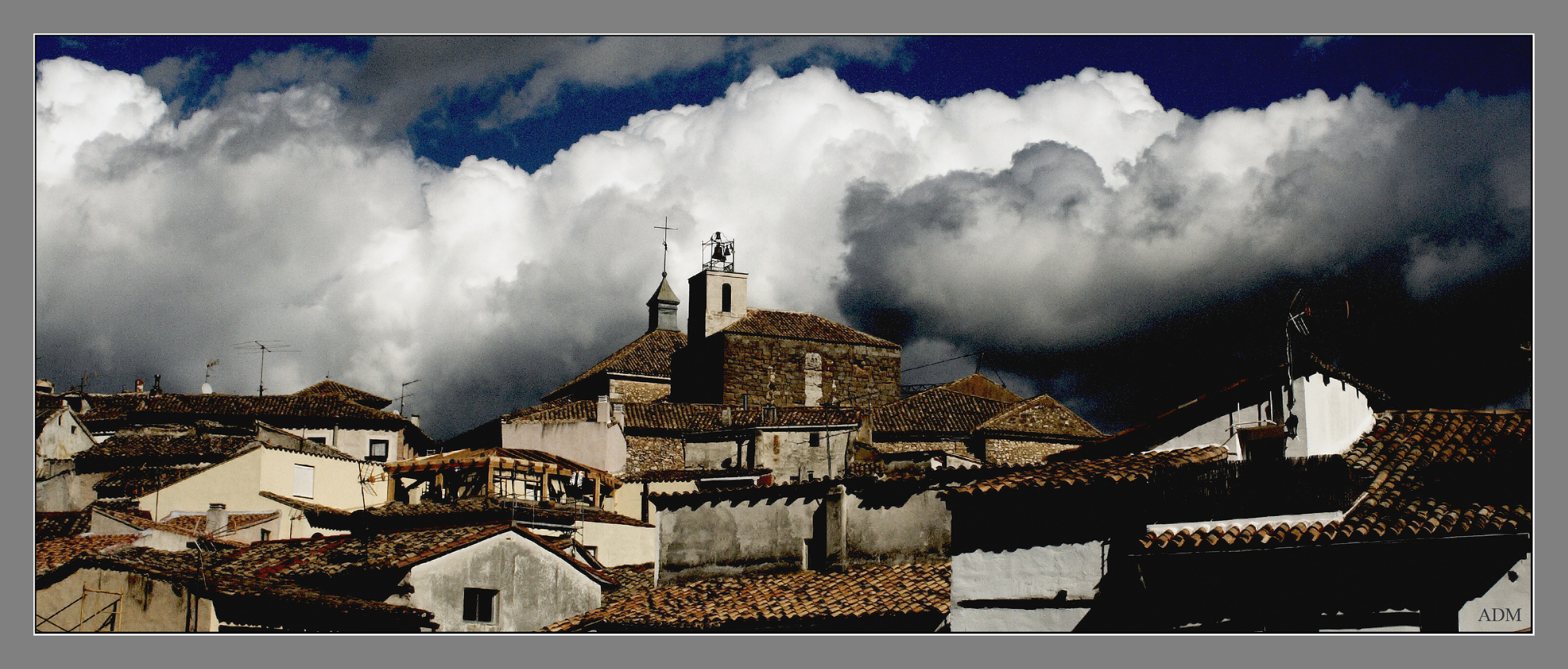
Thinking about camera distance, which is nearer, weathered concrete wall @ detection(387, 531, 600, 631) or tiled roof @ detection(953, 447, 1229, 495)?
tiled roof @ detection(953, 447, 1229, 495)

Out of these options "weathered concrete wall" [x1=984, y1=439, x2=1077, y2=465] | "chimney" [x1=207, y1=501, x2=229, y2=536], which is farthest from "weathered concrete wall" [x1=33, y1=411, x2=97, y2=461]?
"weathered concrete wall" [x1=984, y1=439, x2=1077, y2=465]

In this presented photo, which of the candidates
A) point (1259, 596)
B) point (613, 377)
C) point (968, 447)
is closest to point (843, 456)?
point (968, 447)

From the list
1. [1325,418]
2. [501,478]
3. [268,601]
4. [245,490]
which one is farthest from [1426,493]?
[245,490]

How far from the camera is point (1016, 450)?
123 feet

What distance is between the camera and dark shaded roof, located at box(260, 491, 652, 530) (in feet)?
83.2

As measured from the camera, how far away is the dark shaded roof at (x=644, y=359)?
164 ft

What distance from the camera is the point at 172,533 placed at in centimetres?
2447

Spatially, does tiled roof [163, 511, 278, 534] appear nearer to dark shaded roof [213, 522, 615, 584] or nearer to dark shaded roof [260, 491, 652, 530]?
dark shaded roof [260, 491, 652, 530]

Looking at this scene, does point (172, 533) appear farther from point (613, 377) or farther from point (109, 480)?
point (613, 377)

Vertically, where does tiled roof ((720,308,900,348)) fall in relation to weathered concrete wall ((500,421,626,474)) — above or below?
above

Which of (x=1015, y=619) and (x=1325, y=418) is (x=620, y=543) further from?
(x=1325, y=418)

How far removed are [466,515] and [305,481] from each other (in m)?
11.5

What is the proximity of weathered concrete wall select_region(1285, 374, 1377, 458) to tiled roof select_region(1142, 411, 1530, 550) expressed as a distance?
249 millimetres

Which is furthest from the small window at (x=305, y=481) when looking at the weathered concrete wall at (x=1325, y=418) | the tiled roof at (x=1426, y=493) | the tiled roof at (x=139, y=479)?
the tiled roof at (x=1426, y=493)
